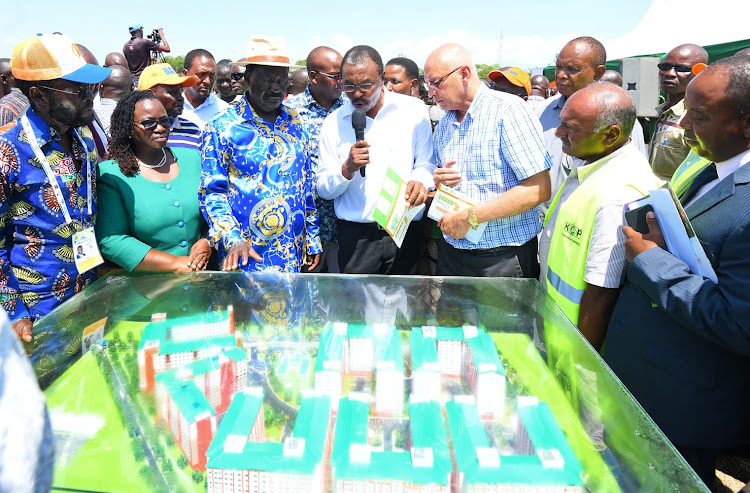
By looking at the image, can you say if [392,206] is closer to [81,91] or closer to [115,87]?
[81,91]

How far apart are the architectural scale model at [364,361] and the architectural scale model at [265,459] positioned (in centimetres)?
21

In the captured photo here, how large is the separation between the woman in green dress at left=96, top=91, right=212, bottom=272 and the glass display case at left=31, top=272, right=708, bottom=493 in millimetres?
261

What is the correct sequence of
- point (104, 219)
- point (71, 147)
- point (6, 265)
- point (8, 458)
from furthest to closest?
point (104, 219) < point (71, 147) < point (6, 265) < point (8, 458)

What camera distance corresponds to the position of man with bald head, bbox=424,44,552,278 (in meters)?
2.66

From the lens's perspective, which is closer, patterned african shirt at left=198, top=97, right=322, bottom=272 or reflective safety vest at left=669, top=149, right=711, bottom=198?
reflective safety vest at left=669, top=149, right=711, bottom=198

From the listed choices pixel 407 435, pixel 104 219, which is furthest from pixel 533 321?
pixel 104 219

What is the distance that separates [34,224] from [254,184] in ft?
3.40

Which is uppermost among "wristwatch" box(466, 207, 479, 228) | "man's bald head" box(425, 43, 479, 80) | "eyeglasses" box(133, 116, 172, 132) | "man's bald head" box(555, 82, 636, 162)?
"man's bald head" box(425, 43, 479, 80)

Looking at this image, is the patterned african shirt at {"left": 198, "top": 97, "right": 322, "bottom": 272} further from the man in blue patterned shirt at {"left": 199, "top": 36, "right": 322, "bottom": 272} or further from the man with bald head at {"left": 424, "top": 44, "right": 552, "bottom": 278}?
the man with bald head at {"left": 424, "top": 44, "right": 552, "bottom": 278}

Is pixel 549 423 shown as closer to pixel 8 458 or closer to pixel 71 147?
pixel 8 458

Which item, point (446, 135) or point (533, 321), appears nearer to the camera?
point (533, 321)

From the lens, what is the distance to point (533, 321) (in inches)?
79.4

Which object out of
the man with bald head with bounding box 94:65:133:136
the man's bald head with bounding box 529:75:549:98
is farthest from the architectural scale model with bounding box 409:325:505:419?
the man's bald head with bounding box 529:75:549:98

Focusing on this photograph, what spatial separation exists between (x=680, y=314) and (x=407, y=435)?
989mm
